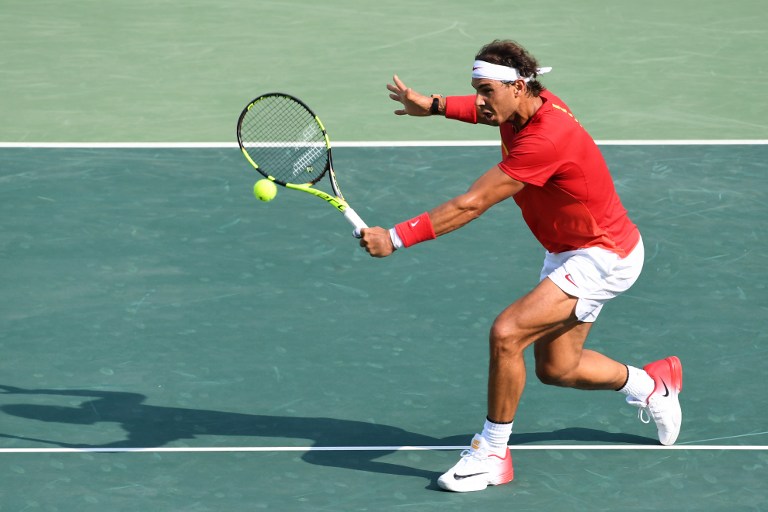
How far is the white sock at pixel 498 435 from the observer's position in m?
6.45

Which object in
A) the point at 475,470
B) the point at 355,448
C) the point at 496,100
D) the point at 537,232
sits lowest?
the point at 355,448

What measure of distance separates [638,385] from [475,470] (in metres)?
1.03

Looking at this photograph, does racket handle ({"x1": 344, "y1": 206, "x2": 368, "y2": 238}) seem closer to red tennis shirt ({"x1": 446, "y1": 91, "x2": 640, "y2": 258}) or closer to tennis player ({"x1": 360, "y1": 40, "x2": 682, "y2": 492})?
tennis player ({"x1": 360, "y1": 40, "x2": 682, "y2": 492})

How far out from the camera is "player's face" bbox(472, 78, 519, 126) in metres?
6.42

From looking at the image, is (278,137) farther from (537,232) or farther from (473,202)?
(473,202)

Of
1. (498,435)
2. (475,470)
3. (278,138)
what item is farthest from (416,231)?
(278,138)

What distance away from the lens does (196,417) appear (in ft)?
23.5

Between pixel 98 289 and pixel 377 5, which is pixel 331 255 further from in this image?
pixel 377 5

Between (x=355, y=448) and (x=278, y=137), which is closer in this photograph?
(x=355, y=448)

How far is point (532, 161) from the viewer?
20.4 feet

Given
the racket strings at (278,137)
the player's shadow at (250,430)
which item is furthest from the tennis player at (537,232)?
the racket strings at (278,137)

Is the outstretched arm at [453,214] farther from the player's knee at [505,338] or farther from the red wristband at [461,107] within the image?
the red wristband at [461,107]

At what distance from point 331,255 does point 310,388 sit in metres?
1.91

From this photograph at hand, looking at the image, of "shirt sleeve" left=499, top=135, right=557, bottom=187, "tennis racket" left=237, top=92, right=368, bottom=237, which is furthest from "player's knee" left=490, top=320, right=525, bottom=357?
"tennis racket" left=237, top=92, right=368, bottom=237
